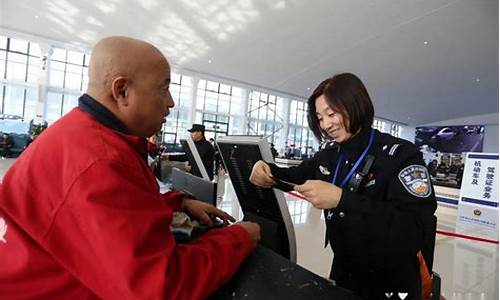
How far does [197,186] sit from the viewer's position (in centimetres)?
151

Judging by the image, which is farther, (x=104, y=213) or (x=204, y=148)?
(x=204, y=148)

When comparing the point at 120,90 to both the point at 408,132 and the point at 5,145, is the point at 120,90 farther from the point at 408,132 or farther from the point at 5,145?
the point at 408,132

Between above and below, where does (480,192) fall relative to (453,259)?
above

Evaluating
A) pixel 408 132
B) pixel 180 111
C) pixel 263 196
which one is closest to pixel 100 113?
pixel 263 196

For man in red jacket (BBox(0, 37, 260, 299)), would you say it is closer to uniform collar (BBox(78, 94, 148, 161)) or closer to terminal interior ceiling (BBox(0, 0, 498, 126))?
uniform collar (BBox(78, 94, 148, 161))

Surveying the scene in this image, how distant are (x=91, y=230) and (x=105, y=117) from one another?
0.25 meters

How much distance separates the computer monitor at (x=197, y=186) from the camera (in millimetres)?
1383

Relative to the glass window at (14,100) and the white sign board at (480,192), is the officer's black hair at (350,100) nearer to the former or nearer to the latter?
the white sign board at (480,192)

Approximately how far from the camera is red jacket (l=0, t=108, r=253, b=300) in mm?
533

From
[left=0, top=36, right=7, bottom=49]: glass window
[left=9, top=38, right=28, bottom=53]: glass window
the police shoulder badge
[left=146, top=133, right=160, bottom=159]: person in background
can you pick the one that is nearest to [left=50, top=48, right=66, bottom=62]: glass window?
[left=9, top=38, right=28, bottom=53]: glass window

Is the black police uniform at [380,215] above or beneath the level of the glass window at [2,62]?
beneath

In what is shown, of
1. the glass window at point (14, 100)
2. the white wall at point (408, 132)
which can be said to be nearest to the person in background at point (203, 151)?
the glass window at point (14, 100)

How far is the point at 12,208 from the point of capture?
0.63 meters

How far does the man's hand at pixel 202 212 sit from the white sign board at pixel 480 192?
201 inches
